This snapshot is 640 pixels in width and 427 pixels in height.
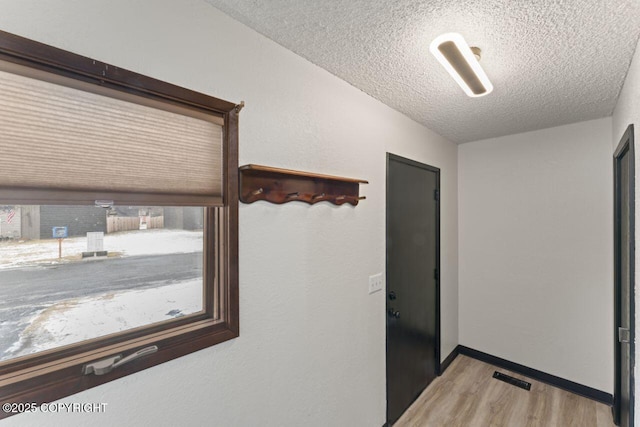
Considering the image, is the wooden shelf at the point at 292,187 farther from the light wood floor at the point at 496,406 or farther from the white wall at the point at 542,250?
the white wall at the point at 542,250

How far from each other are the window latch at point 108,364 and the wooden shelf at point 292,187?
68 centimetres

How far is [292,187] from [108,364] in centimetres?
100

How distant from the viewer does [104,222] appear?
40.9 inches

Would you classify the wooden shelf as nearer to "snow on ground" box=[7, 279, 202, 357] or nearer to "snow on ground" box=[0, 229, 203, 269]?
"snow on ground" box=[0, 229, 203, 269]

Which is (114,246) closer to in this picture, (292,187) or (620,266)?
(292,187)

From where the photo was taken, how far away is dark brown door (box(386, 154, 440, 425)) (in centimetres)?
230

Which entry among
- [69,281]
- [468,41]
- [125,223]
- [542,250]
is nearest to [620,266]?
[542,250]

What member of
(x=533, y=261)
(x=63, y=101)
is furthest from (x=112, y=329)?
(x=533, y=261)

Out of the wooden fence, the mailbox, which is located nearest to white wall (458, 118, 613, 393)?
the wooden fence

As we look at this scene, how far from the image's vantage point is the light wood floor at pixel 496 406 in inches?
90.0

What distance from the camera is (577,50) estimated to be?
4.85 ft

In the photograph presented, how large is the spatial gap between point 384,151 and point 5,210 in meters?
2.01

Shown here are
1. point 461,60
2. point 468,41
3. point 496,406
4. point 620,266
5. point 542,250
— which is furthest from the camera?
point 542,250

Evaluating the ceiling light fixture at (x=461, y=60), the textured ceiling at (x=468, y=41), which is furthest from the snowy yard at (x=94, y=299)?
the ceiling light fixture at (x=461, y=60)
